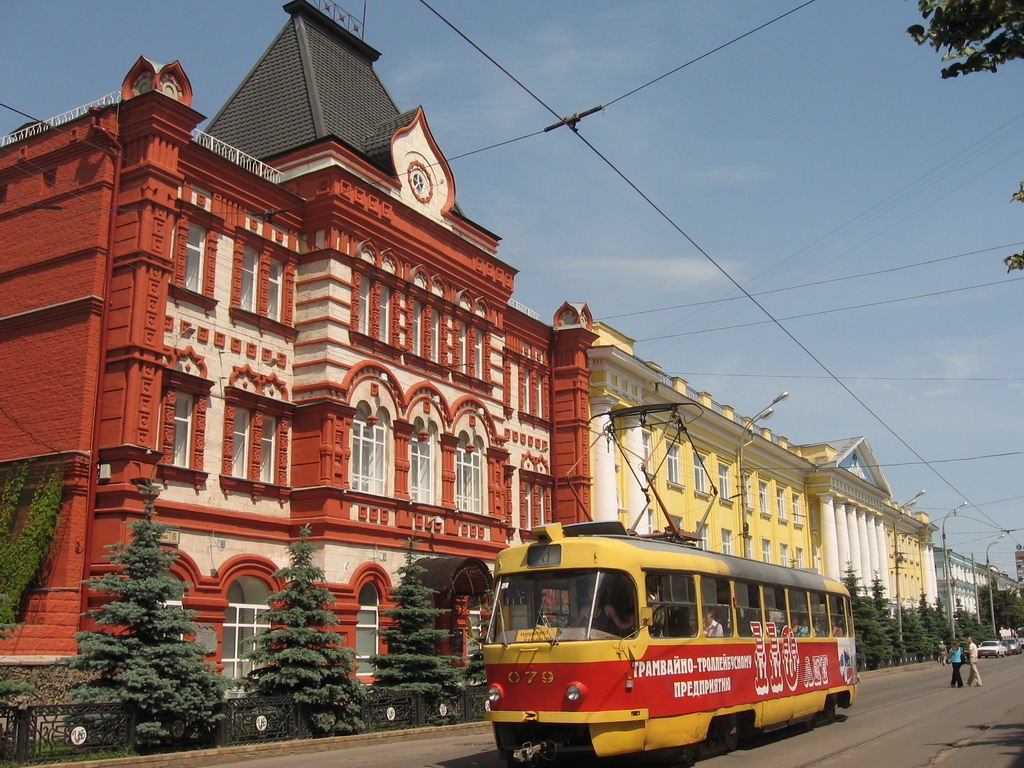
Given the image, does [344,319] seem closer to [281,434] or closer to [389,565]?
[281,434]

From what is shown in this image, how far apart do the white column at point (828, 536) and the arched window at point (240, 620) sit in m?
45.8

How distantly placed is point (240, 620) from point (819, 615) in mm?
11849

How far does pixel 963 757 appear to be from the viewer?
14.1m

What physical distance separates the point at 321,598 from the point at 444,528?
828 centimetres

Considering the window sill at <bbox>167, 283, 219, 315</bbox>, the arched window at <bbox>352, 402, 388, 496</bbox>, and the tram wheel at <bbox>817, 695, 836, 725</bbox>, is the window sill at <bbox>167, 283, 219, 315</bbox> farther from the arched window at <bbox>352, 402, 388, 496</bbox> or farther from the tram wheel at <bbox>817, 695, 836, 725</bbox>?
the tram wheel at <bbox>817, 695, 836, 725</bbox>

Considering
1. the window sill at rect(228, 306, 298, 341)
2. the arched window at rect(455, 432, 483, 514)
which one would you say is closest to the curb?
the arched window at rect(455, 432, 483, 514)

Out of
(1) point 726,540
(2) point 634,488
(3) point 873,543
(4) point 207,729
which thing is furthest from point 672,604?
(3) point 873,543

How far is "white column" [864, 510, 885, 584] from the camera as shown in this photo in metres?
70.1

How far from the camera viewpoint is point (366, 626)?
952 inches

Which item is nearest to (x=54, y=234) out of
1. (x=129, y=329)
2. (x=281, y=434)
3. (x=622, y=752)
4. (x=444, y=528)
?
(x=129, y=329)

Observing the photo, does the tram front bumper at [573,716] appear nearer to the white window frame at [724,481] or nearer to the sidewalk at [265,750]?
the sidewalk at [265,750]

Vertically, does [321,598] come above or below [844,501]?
below

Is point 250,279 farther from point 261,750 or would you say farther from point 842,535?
point 842,535

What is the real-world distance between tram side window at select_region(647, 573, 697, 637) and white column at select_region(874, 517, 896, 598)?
6465 centimetres
